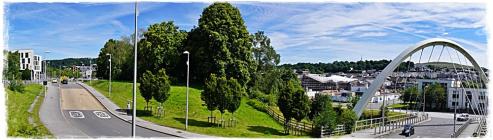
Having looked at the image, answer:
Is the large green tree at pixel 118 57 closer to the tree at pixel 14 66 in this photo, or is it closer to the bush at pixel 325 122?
the tree at pixel 14 66

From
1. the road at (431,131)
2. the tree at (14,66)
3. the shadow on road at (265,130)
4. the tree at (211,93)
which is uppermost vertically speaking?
the tree at (14,66)

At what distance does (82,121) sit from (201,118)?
24.4ft

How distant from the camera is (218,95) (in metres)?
28.2

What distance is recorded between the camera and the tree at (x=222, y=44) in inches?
1661

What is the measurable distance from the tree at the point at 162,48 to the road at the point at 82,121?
10.0 meters

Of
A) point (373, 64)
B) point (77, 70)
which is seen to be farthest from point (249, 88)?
point (77, 70)

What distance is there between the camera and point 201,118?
3148 cm

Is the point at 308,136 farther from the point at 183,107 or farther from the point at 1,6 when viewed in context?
the point at 1,6

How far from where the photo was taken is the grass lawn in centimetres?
2728

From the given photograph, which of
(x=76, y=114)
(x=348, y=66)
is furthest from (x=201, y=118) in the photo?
(x=348, y=66)

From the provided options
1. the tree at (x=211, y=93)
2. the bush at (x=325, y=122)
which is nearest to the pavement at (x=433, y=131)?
the bush at (x=325, y=122)

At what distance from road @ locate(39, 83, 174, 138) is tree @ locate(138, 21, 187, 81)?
10015 mm

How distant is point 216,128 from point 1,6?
16.9 meters

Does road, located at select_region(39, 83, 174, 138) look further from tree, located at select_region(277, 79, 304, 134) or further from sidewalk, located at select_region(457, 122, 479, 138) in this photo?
sidewalk, located at select_region(457, 122, 479, 138)
